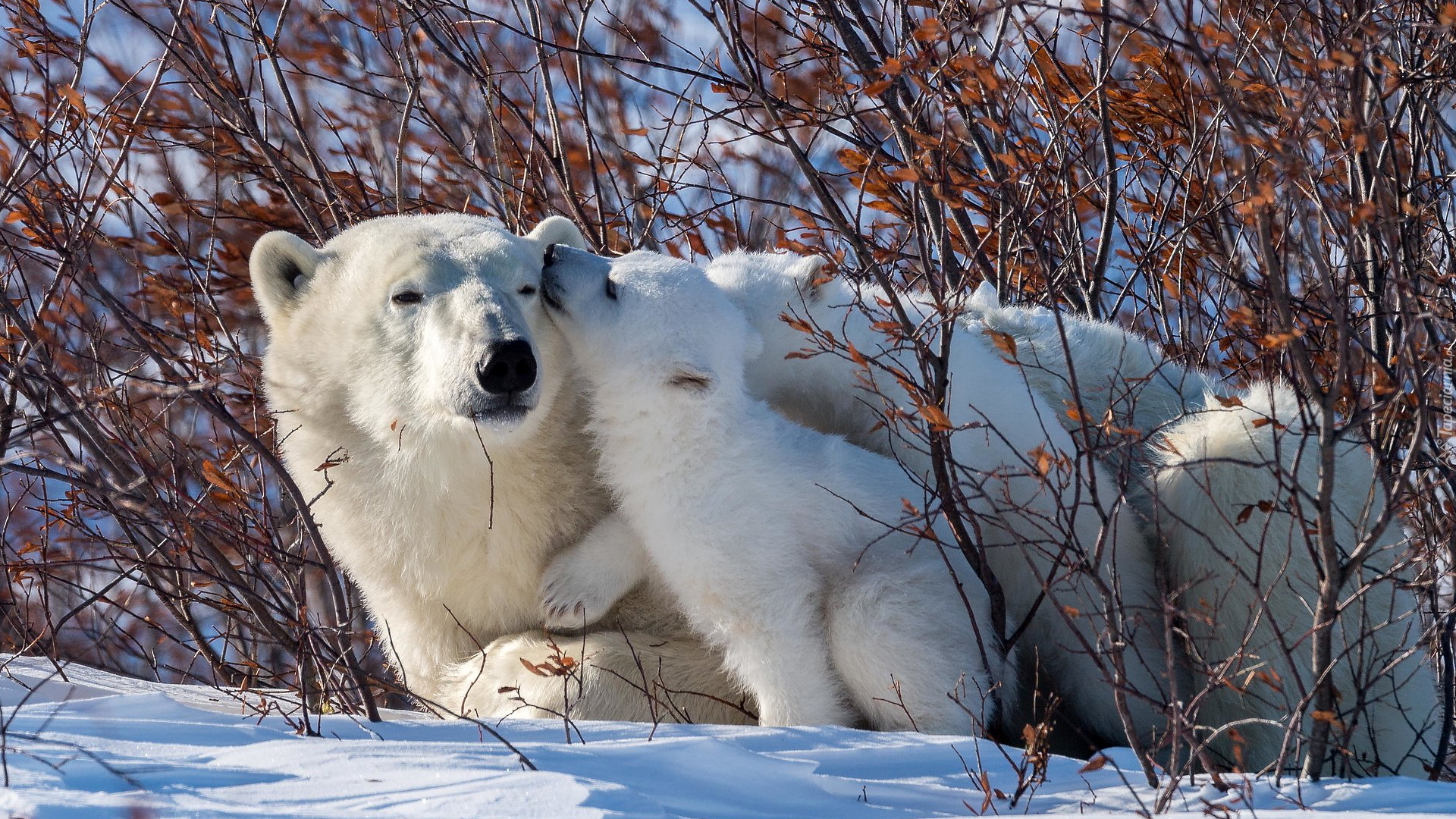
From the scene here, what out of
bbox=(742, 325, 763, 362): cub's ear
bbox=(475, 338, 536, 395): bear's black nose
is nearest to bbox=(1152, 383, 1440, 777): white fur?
bbox=(742, 325, 763, 362): cub's ear

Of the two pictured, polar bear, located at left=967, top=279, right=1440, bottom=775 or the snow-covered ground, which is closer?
the snow-covered ground

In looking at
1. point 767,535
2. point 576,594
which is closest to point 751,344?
point 767,535

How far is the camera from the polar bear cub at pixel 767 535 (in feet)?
10.4

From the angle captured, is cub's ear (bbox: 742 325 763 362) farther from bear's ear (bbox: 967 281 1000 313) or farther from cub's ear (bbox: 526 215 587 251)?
bear's ear (bbox: 967 281 1000 313)

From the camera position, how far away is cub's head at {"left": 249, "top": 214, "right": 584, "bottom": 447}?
3229mm

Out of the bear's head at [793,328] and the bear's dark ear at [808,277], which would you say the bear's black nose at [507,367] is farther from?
the bear's dark ear at [808,277]

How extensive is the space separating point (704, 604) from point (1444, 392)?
99.3 inches

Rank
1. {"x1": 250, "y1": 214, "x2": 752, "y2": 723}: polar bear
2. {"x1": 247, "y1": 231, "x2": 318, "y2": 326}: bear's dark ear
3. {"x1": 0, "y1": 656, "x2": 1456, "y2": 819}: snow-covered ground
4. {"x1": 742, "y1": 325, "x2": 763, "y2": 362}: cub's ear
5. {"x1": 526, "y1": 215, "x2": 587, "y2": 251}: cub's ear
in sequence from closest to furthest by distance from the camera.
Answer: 1. {"x1": 0, "y1": 656, "x2": 1456, "y2": 819}: snow-covered ground
2. {"x1": 250, "y1": 214, "x2": 752, "y2": 723}: polar bear
3. {"x1": 742, "y1": 325, "x2": 763, "y2": 362}: cub's ear
4. {"x1": 247, "y1": 231, "x2": 318, "y2": 326}: bear's dark ear
5. {"x1": 526, "y1": 215, "x2": 587, "y2": 251}: cub's ear

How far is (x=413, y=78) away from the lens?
5.29 m

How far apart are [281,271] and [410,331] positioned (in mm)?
598

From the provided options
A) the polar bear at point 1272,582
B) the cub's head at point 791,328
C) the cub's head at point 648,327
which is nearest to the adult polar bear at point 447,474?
the cub's head at point 648,327

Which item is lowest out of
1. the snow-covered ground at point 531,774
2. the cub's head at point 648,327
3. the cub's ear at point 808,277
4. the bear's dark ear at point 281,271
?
the snow-covered ground at point 531,774

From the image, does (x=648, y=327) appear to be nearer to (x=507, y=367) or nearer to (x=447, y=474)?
(x=507, y=367)

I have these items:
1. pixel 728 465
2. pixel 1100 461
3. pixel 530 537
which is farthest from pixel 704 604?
pixel 1100 461
